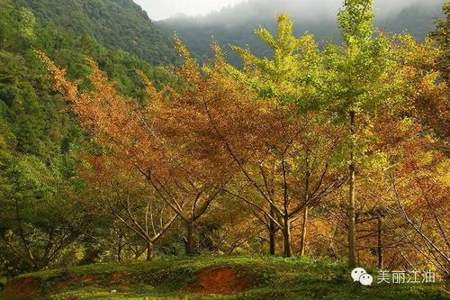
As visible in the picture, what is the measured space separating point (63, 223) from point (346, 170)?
2423 cm

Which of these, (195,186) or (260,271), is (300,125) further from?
(195,186)

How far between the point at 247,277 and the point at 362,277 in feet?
16.9

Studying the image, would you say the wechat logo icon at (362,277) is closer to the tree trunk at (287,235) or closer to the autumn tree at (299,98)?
the autumn tree at (299,98)

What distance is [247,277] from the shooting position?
1991 cm

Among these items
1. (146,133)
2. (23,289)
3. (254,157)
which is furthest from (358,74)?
(23,289)

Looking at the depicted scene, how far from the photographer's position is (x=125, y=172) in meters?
28.0

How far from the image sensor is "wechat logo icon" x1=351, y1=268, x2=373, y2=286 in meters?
15.9

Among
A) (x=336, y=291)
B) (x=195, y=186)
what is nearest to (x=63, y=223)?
(x=195, y=186)

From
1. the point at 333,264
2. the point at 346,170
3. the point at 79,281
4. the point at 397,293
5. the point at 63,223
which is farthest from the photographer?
the point at 63,223

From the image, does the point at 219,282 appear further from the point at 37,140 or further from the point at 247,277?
the point at 37,140

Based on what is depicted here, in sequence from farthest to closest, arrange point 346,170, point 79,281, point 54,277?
point 54,277
point 79,281
point 346,170

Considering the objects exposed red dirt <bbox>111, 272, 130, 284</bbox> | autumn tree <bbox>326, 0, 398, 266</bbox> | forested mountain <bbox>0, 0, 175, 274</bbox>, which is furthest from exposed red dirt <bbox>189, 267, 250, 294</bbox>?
forested mountain <bbox>0, 0, 175, 274</bbox>

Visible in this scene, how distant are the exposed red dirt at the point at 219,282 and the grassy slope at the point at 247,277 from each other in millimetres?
265

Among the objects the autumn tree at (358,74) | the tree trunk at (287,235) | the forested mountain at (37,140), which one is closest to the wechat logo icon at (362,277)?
the autumn tree at (358,74)
